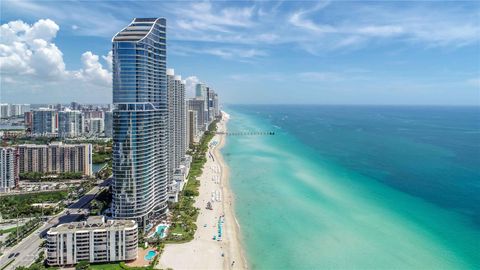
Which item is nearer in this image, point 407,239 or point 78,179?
point 407,239

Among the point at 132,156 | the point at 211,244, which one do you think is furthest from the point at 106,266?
the point at 132,156

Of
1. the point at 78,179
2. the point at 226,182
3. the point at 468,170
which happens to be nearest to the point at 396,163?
the point at 468,170

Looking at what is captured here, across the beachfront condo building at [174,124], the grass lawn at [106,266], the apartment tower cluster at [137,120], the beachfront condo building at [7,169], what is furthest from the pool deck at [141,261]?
the beachfront condo building at [7,169]

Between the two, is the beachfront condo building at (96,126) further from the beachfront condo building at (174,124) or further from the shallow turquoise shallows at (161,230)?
the shallow turquoise shallows at (161,230)

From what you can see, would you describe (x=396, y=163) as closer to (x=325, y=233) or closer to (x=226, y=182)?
(x=226, y=182)

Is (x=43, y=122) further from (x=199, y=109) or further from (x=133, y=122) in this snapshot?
(x=133, y=122)

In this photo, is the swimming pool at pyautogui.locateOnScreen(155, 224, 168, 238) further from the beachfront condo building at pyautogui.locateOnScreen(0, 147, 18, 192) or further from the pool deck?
the beachfront condo building at pyautogui.locateOnScreen(0, 147, 18, 192)

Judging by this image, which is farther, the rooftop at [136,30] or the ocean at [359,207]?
the rooftop at [136,30]
